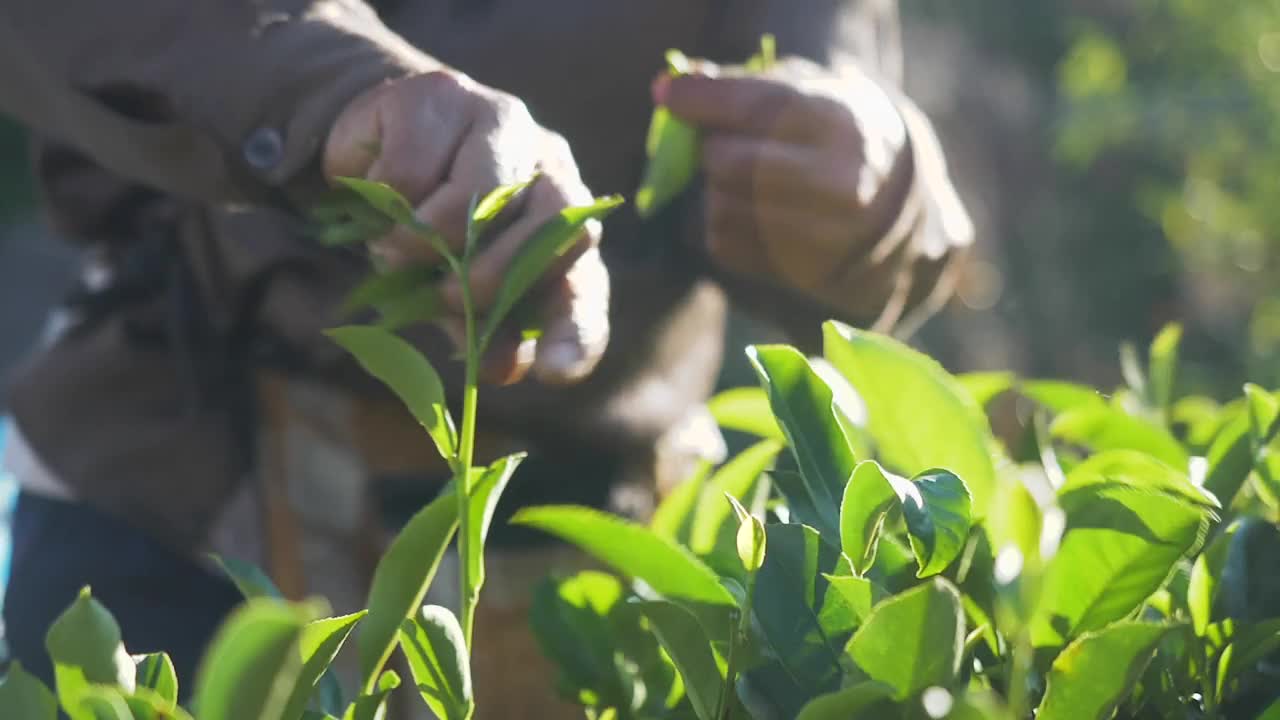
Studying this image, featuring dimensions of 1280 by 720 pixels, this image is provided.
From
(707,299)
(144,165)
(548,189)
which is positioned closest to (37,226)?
(707,299)

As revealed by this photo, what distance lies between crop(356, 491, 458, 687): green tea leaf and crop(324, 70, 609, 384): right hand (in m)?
0.08

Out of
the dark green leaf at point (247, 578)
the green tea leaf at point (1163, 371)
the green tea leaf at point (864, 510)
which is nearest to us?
the green tea leaf at point (864, 510)

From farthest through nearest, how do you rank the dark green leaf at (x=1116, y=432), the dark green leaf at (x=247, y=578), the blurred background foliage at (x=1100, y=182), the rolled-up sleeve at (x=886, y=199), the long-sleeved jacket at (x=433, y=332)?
the blurred background foliage at (x=1100, y=182), the long-sleeved jacket at (x=433, y=332), the rolled-up sleeve at (x=886, y=199), the dark green leaf at (x=1116, y=432), the dark green leaf at (x=247, y=578)

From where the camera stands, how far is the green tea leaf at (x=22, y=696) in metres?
0.43

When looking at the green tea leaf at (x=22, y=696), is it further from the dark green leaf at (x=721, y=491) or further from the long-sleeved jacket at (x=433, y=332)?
the long-sleeved jacket at (x=433, y=332)

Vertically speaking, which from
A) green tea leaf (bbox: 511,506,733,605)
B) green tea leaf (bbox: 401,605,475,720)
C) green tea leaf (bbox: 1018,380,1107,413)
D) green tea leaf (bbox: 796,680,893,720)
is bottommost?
green tea leaf (bbox: 1018,380,1107,413)

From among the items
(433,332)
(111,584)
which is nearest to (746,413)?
(433,332)

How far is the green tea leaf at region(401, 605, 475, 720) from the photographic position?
1.51ft

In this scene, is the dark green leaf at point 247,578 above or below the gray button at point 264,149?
below

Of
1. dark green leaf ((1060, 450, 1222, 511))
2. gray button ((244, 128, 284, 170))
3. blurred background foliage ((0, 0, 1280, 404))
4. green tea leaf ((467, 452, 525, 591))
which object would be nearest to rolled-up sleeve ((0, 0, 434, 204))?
gray button ((244, 128, 284, 170))

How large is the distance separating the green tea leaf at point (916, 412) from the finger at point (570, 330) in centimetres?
9

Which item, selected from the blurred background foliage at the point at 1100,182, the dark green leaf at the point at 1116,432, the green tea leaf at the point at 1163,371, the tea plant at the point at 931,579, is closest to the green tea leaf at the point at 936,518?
the tea plant at the point at 931,579

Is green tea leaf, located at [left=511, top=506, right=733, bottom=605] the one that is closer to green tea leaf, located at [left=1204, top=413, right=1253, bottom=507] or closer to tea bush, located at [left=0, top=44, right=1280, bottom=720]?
tea bush, located at [left=0, top=44, right=1280, bottom=720]

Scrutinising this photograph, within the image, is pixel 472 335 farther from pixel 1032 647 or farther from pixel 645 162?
pixel 645 162
